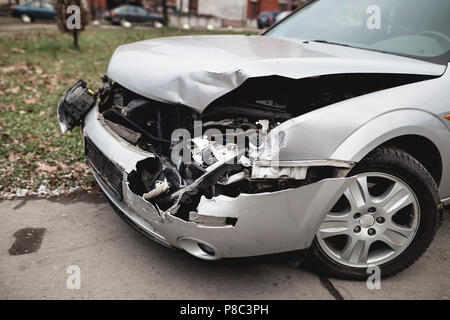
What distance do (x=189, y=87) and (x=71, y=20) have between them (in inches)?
336

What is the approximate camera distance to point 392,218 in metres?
2.40

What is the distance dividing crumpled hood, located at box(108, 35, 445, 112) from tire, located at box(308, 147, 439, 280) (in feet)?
1.71

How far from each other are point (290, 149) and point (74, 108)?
1.91 m

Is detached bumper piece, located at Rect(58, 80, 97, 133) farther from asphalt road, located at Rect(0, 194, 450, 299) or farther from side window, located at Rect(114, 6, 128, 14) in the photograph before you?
side window, located at Rect(114, 6, 128, 14)

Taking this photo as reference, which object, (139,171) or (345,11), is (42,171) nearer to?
(139,171)

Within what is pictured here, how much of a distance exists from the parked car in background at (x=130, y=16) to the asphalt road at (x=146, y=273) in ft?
69.4

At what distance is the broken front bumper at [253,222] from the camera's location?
194 cm

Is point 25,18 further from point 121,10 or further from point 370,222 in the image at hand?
point 370,222

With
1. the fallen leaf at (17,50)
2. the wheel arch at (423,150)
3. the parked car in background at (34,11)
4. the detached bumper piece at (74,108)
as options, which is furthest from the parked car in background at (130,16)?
the wheel arch at (423,150)

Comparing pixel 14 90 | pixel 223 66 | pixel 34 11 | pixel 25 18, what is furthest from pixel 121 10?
pixel 223 66

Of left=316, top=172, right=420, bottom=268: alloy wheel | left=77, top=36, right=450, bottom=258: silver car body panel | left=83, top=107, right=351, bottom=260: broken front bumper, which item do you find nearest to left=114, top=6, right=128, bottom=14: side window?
left=77, top=36, right=450, bottom=258: silver car body panel

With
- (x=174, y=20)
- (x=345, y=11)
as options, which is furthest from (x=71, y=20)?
(x=174, y=20)

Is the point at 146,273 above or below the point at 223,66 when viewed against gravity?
below

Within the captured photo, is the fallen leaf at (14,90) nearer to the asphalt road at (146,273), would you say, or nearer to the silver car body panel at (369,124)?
the asphalt road at (146,273)
